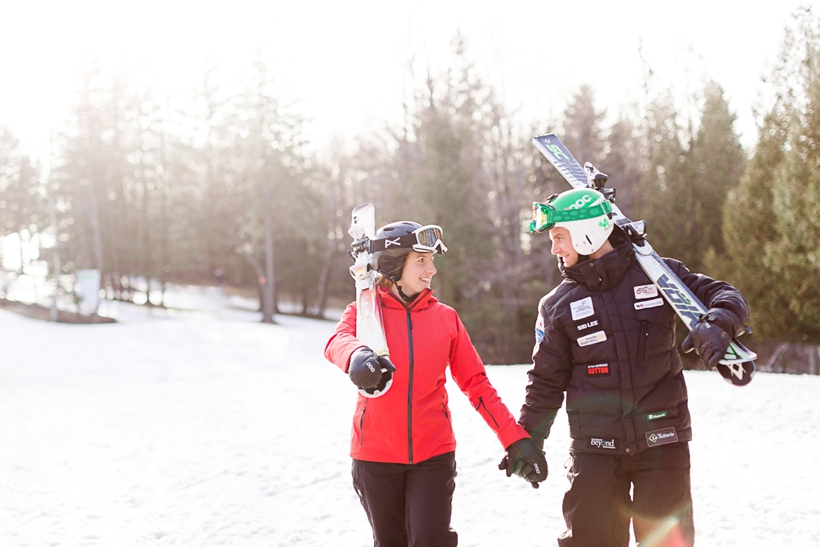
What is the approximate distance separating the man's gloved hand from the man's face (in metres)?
1.05

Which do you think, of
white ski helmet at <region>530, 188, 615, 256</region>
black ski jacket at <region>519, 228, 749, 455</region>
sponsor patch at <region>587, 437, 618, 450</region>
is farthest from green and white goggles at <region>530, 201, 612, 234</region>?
sponsor patch at <region>587, 437, 618, 450</region>

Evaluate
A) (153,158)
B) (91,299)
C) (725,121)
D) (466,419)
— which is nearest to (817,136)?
(725,121)

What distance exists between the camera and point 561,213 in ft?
9.87

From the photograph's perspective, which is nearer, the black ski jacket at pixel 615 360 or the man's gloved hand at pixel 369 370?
the man's gloved hand at pixel 369 370

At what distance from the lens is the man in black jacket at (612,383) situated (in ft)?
8.99

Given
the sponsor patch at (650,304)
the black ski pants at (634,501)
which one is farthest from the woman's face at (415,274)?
the black ski pants at (634,501)

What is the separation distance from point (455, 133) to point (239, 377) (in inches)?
477

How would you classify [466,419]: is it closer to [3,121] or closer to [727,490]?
[727,490]

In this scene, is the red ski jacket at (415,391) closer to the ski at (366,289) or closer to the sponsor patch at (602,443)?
the ski at (366,289)

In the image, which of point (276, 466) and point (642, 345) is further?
point (276, 466)

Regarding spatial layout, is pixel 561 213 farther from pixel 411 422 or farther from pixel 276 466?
pixel 276 466

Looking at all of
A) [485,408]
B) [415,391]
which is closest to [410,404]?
[415,391]

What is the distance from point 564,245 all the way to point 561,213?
158 millimetres

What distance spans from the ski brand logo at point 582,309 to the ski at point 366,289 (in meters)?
0.92
